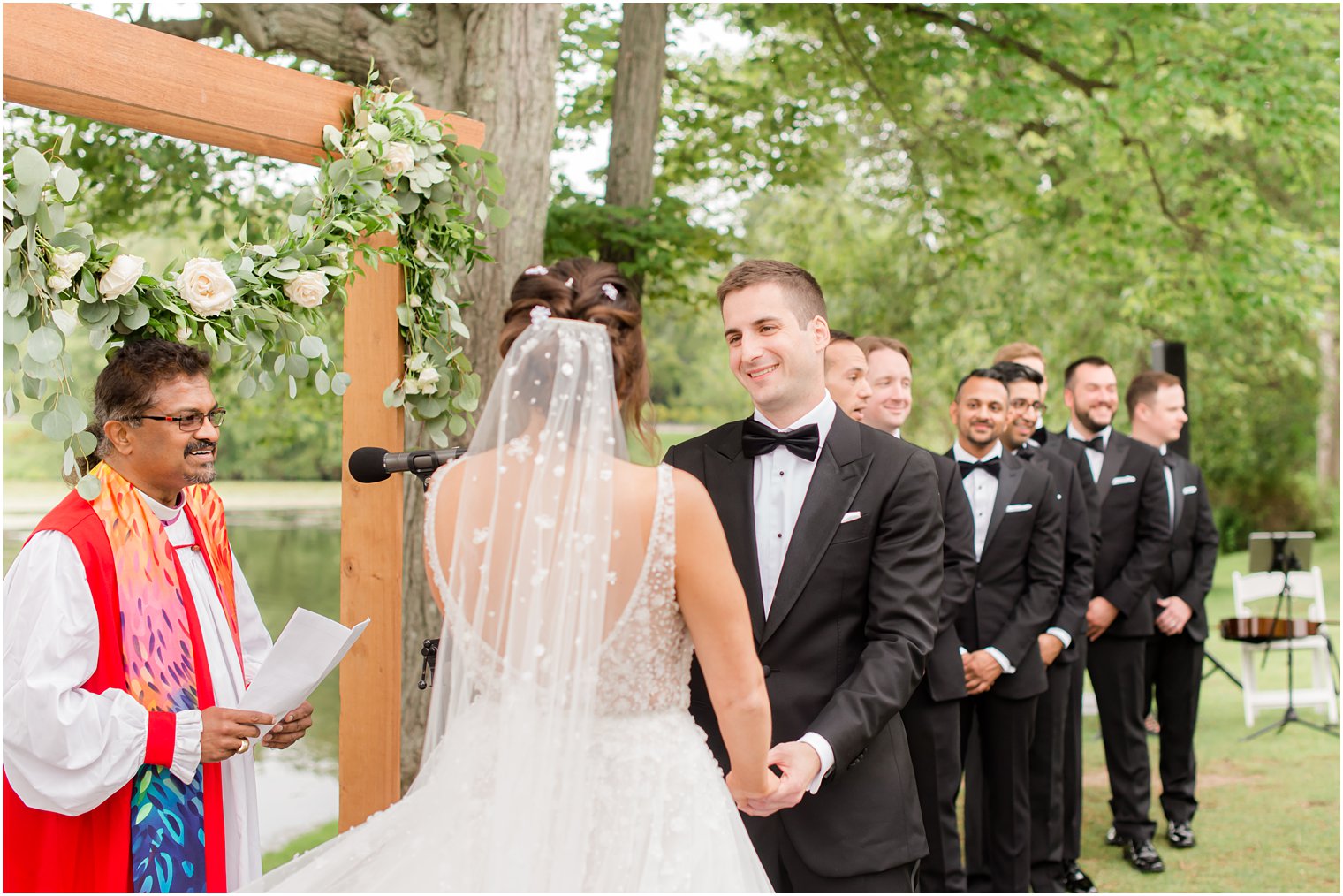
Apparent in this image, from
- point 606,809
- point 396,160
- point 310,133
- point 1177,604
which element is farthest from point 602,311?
point 1177,604

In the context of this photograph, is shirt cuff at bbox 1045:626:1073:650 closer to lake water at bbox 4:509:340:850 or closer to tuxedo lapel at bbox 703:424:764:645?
tuxedo lapel at bbox 703:424:764:645

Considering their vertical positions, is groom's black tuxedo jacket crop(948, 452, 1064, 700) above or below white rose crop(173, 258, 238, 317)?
below

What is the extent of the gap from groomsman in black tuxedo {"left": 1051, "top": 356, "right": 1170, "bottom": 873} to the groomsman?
230cm

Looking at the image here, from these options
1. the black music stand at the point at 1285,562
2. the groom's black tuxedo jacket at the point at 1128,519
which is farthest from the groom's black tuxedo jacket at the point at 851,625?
the black music stand at the point at 1285,562

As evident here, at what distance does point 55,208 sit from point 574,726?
1649 millimetres

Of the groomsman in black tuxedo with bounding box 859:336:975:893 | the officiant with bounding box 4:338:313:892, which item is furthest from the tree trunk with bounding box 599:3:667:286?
the officiant with bounding box 4:338:313:892

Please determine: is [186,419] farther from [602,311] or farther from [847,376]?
[847,376]

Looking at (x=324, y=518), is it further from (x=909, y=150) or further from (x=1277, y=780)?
(x=1277, y=780)

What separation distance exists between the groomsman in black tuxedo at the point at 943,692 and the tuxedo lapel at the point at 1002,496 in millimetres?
399

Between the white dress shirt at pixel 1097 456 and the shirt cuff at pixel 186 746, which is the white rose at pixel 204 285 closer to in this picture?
the shirt cuff at pixel 186 746

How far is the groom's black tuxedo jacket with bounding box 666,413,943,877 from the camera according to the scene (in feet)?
9.43

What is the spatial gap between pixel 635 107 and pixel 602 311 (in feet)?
15.9

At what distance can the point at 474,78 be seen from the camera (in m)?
5.30

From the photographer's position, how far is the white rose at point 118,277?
2646 millimetres
